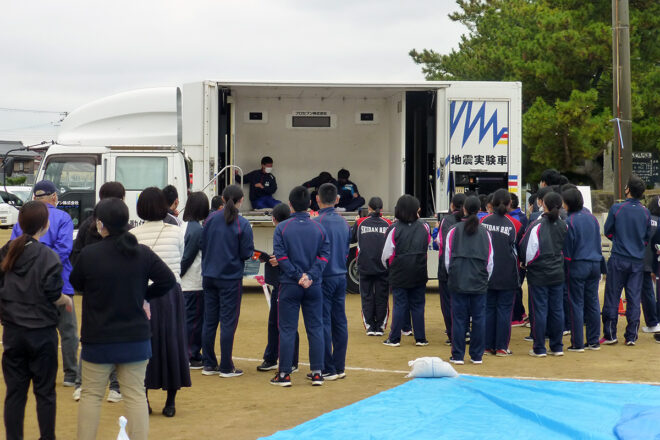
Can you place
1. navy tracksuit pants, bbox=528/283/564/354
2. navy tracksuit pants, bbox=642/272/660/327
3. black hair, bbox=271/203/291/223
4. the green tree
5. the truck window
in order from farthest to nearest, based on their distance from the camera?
the green tree, the truck window, navy tracksuit pants, bbox=642/272/660/327, navy tracksuit pants, bbox=528/283/564/354, black hair, bbox=271/203/291/223

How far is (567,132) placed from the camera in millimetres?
21922

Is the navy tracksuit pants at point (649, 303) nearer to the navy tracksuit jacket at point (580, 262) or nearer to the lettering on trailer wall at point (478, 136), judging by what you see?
the navy tracksuit jacket at point (580, 262)

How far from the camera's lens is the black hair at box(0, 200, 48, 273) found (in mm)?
5465

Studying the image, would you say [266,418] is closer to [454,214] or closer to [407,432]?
[407,432]

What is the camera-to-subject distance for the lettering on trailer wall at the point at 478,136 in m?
12.7

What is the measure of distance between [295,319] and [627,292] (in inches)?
170

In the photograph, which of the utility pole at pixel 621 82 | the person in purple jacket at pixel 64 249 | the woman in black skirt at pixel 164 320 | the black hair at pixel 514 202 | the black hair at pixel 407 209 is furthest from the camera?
the utility pole at pixel 621 82

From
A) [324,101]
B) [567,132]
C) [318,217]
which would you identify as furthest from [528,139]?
[318,217]

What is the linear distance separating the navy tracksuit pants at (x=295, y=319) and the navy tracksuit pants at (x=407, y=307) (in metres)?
2.05

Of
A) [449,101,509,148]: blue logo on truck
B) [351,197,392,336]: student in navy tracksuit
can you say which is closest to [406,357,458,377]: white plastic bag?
[351,197,392,336]: student in navy tracksuit

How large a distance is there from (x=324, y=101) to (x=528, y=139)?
9.48 m

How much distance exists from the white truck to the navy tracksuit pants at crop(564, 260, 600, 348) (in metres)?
3.37

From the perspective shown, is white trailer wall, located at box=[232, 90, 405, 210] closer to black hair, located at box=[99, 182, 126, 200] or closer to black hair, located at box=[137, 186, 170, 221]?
black hair, located at box=[99, 182, 126, 200]

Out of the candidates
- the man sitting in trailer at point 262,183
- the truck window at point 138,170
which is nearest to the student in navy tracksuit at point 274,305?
the truck window at point 138,170
